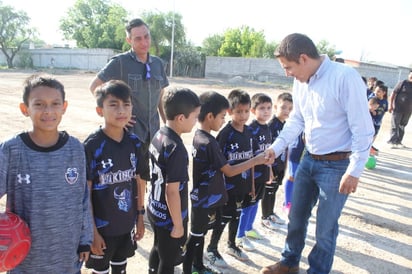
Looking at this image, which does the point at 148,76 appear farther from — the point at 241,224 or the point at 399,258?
the point at 399,258

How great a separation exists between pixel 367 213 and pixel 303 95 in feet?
9.31

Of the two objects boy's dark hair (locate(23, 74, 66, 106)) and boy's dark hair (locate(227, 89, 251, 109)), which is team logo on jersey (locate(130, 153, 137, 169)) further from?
boy's dark hair (locate(227, 89, 251, 109))

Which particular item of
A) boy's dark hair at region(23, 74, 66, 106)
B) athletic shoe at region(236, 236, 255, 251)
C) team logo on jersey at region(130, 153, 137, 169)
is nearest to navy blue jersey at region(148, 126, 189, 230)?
team logo on jersey at region(130, 153, 137, 169)

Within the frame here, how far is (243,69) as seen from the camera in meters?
38.4

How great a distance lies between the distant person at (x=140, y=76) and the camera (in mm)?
3602

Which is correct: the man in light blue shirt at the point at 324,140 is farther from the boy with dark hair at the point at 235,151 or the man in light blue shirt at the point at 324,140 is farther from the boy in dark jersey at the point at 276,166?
the boy in dark jersey at the point at 276,166

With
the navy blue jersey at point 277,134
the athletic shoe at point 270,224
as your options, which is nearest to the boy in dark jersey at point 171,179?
the navy blue jersey at point 277,134

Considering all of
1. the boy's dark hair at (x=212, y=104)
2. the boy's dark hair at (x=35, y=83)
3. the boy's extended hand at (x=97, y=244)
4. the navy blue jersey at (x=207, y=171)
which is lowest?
the boy's extended hand at (x=97, y=244)

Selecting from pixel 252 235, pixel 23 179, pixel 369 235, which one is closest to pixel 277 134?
pixel 252 235

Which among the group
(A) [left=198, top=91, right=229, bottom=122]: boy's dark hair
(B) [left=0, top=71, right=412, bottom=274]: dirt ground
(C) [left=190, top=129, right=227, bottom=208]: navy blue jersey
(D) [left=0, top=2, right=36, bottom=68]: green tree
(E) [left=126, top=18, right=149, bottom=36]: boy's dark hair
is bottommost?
(B) [left=0, top=71, right=412, bottom=274]: dirt ground

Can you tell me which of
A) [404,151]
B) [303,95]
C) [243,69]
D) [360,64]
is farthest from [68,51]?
[303,95]

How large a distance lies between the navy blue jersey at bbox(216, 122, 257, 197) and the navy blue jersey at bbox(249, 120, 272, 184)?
29 cm

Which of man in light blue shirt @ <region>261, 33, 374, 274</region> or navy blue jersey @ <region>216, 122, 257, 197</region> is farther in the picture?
navy blue jersey @ <region>216, 122, 257, 197</region>

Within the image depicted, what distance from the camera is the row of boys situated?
1.91 meters
